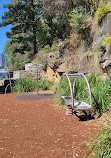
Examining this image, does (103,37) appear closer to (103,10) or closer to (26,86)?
(103,10)

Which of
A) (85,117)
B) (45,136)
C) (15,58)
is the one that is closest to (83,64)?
(85,117)

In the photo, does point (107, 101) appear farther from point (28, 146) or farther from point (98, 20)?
point (98, 20)

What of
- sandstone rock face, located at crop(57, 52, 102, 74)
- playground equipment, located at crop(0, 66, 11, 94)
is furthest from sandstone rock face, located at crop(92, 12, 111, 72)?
playground equipment, located at crop(0, 66, 11, 94)

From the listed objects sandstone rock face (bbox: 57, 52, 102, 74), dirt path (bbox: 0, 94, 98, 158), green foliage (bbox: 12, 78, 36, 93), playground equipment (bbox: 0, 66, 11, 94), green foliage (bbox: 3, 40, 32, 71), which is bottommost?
dirt path (bbox: 0, 94, 98, 158)

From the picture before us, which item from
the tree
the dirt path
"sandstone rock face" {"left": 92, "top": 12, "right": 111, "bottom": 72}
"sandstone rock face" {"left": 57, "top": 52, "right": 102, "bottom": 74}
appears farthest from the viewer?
the tree

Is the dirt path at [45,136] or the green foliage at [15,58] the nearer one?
the dirt path at [45,136]

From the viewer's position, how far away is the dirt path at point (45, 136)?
2457 mm

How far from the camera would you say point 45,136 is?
3.08 meters

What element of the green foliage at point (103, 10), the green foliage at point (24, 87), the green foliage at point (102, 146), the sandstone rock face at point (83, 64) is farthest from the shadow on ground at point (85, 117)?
the green foliage at point (24, 87)

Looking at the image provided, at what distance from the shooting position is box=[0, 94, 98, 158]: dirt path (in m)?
2.46

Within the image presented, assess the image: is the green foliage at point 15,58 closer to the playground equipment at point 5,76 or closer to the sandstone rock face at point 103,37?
the playground equipment at point 5,76

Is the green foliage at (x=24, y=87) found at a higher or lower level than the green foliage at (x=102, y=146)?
higher

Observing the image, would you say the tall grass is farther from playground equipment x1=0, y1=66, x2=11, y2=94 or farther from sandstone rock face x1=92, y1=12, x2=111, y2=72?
sandstone rock face x1=92, y1=12, x2=111, y2=72

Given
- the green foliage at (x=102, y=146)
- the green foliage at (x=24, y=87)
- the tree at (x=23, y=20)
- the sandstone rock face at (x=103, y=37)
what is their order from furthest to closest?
1. the tree at (x=23, y=20)
2. the green foliage at (x=24, y=87)
3. the sandstone rock face at (x=103, y=37)
4. the green foliage at (x=102, y=146)
